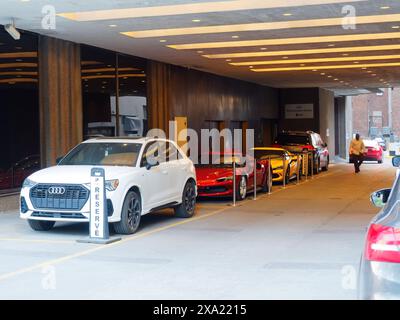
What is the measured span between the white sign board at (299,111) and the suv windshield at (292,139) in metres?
8.33

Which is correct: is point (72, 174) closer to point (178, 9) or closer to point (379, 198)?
point (178, 9)

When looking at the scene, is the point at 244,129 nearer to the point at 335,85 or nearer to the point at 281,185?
the point at 335,85

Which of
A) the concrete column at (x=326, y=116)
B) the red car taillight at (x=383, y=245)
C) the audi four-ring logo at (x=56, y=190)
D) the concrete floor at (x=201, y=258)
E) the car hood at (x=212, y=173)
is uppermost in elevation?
the concrete column at (x=326, y=116)

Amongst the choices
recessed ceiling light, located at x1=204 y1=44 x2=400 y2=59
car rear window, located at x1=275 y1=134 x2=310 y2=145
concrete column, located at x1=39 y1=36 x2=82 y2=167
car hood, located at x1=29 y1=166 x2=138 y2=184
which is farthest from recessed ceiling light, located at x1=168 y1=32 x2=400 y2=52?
car rear window, located at x1=275 y1=134 x2=310 y2=145

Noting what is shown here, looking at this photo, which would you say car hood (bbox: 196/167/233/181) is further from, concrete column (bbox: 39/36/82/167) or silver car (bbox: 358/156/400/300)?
silver car (bbox: 358/156/400/300)

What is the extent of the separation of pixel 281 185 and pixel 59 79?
8.53 metres

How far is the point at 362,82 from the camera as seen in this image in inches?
1236

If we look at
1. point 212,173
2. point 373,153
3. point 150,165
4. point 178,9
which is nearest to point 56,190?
point 150,165

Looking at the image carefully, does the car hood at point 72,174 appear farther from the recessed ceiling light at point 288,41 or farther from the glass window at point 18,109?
the recessed ceiling light at point 288,41

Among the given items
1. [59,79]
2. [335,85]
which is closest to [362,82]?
[335,85]

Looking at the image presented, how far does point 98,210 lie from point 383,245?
6.53 metres

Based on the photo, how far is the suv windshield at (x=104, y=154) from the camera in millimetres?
11560

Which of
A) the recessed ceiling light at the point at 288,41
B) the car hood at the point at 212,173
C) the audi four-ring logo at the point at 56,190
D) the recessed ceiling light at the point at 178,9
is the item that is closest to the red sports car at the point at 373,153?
the recessed ceiling light at the point at 288,41

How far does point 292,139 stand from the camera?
1033 inches
